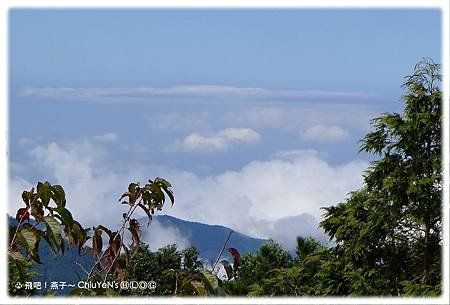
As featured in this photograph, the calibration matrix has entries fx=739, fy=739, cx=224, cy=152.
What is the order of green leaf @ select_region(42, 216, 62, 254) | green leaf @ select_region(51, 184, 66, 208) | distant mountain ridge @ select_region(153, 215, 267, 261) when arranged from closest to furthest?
green leaf @ select_region(42, 216, 62, 254) < green leaf @ select_region(51, 184, 66, 208) < distant mountain ridge @ select_region(153, 215, 267, 261)

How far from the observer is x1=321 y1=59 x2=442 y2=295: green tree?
3.37 meters

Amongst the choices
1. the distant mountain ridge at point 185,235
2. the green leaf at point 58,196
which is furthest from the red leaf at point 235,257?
the green leaf at point 58,196

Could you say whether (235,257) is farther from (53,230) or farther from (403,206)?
(403,206)

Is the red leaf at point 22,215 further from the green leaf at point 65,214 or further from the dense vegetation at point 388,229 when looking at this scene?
the dense vegetation at point 388,229

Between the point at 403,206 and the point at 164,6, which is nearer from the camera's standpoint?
the point at 164,6

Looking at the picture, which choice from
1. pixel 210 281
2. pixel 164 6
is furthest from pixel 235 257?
pixel 164 6

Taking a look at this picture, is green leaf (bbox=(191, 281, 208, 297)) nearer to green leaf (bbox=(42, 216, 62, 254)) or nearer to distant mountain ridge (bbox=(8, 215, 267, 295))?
distant mountain ridge (bbox=(8, 215, 267, 295))

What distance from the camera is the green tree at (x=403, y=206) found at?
3.37 meters

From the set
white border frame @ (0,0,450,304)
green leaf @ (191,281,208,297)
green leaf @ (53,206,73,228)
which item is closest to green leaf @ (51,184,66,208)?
green leaf @ (53,206,73,228)

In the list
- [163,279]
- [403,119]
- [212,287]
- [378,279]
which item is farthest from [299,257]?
[212,287]

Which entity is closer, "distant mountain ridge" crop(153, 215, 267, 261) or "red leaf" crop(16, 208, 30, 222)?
"red leaf" crop(16, 208, 30, 222)

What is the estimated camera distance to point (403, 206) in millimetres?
3434
